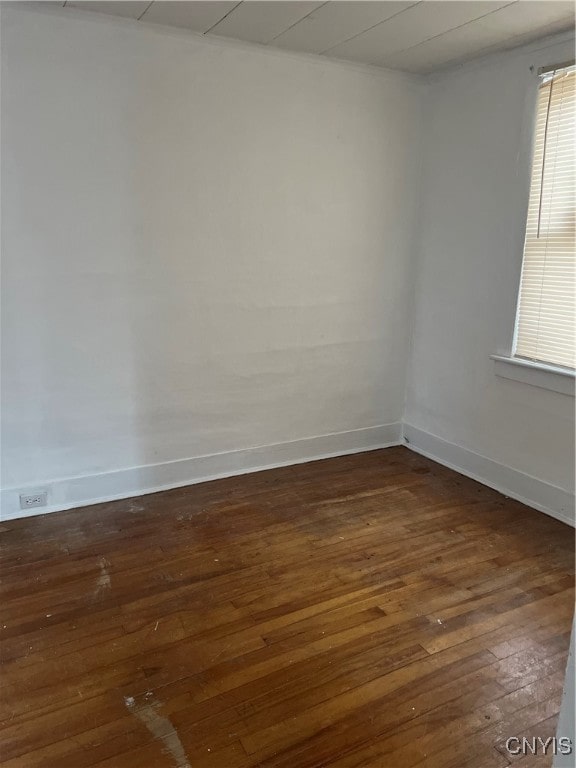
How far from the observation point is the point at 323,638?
200 cm

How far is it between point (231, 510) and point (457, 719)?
1.51 metres

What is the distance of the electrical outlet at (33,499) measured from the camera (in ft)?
9.04

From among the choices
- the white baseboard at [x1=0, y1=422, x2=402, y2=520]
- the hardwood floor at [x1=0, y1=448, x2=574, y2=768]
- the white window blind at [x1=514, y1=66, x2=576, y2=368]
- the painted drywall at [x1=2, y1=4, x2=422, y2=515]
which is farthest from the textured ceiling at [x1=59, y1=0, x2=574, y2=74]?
the hardwood floor at [x1=0, y1=448, x2=574, y2=768]

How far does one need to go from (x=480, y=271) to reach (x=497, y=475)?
1.18 meters

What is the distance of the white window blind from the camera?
8.72 feet

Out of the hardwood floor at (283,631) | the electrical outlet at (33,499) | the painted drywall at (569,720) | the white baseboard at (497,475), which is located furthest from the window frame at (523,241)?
the electrical outlet at (33,499)

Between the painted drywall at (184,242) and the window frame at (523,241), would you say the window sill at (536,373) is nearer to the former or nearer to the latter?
the window frame at (523,241)

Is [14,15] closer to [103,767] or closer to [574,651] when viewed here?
[103,767]

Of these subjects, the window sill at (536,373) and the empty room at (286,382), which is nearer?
the empty room at (286,382)

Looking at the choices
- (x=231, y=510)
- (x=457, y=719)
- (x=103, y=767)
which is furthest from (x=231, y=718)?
(x=231, y=510)

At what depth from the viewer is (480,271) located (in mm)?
3199

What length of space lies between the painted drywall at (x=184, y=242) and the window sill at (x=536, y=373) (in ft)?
2.76

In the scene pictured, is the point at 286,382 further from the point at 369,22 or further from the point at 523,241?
the point at 369,22

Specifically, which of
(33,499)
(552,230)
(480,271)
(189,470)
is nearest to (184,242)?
(189,470)
